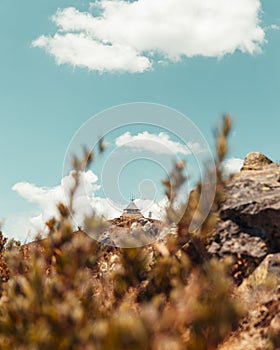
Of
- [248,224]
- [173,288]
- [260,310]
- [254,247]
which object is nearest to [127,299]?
[173,288]

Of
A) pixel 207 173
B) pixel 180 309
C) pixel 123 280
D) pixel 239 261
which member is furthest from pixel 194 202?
pixel 180 309

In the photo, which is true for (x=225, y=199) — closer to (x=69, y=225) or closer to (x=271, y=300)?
(x=271, y=300)

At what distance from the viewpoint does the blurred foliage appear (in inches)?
143

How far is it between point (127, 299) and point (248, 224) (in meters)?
2.38

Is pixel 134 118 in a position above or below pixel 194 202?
above

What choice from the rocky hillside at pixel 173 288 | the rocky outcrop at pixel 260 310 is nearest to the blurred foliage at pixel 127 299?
the rocky hillside at pixel 173 288

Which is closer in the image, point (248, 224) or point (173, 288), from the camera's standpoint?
point (173, 288)

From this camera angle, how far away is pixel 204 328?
187 inches

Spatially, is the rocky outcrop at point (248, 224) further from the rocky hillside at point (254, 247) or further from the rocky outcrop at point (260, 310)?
the rocky outcrop at point (260, 310)

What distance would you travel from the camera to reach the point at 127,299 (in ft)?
21.5

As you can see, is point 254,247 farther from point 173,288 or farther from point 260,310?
point 173,288

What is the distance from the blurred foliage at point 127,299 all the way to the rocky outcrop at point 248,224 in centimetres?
28

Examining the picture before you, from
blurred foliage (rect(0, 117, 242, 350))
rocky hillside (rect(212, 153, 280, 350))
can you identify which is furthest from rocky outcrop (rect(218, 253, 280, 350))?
blurred foliage (rect(0, 117, 242, 350))

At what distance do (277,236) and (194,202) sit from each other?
146 centimetres
